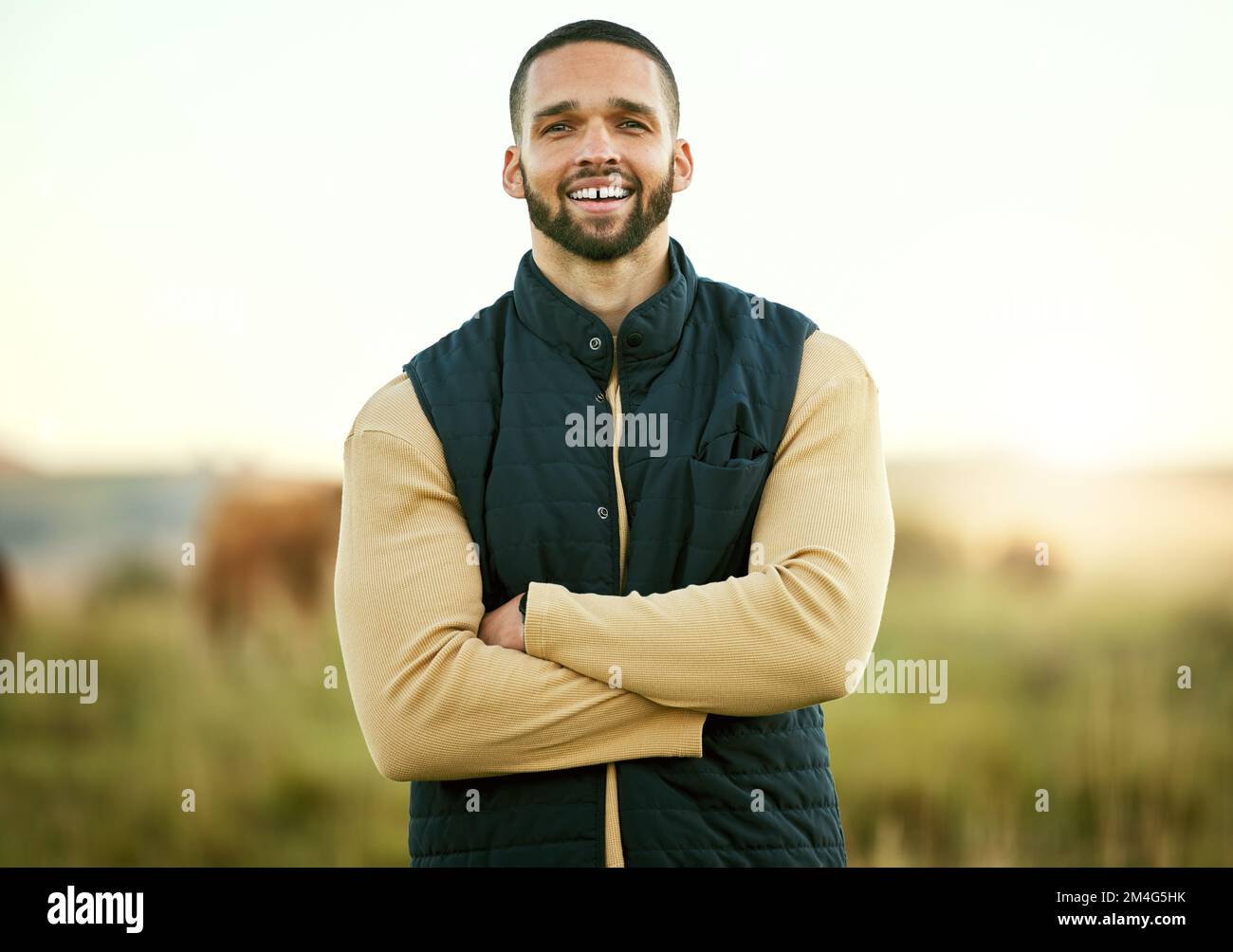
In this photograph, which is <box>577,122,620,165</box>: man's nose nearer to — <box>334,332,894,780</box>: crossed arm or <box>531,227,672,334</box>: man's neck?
<box>531,227,672,334</box>: man's neck

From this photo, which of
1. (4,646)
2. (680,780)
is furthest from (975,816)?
(4,646)

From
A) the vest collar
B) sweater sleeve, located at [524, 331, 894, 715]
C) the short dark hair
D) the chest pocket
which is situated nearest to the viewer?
sweater sleeve, located at [524, 331, 894, 715]

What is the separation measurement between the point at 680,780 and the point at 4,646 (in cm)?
345

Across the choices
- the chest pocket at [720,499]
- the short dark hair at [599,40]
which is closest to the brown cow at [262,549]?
the short dark hair at [599,40]

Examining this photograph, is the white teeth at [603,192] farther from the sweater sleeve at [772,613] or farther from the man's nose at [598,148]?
the sweater sleeve at [772,613]

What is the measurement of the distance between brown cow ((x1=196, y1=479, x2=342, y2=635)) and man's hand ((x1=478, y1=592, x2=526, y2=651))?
9.14 ft

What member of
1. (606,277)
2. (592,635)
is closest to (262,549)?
(606,277)

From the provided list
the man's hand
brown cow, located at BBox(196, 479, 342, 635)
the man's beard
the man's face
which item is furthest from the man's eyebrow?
brown cow, located at BBox(196, 479, 342, 635)

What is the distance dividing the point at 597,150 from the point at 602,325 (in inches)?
13.1

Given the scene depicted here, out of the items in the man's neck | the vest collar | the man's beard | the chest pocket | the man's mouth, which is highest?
the man's mouth

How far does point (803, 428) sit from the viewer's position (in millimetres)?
2312

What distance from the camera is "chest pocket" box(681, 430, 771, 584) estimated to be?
222 cm

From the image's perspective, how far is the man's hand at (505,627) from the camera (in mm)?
2191
